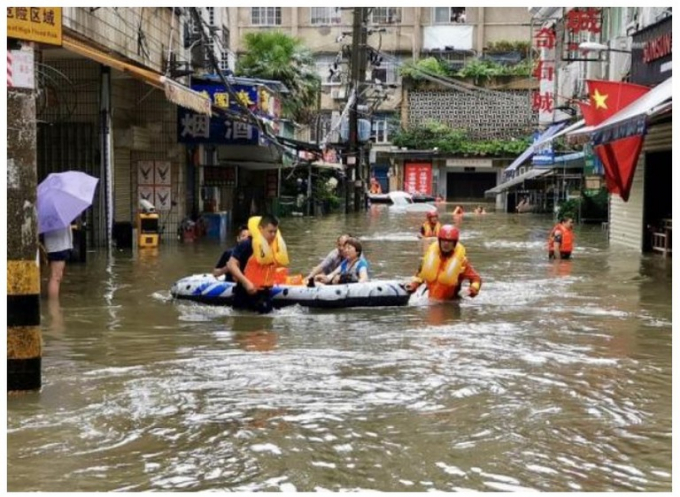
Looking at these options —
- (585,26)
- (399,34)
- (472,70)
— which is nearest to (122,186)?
(585,26)

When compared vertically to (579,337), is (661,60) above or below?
above

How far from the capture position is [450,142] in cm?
5809

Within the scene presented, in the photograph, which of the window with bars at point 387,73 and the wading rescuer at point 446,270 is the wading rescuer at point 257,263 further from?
the window with bars at point 387,73

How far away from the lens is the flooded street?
577 cm

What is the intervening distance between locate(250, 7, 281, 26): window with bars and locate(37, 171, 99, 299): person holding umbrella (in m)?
51.5

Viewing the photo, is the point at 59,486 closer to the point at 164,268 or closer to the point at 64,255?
the point at 64,255

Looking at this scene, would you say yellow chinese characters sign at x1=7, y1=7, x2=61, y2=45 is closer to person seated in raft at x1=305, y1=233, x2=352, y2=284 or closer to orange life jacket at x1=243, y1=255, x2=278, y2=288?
orange life jacket at x1=243, y1=255, x2=278, y2=288

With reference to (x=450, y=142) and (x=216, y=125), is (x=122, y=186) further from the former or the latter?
(x=450, y=142)

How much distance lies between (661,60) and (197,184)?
1274 centimetres

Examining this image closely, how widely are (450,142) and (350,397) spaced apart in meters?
51.4

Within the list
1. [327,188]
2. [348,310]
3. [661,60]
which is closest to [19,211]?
[348,310]

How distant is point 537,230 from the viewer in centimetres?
3262

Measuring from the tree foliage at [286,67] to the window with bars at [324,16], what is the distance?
20.5m

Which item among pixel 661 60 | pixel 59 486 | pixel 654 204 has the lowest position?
pixel 59 486
